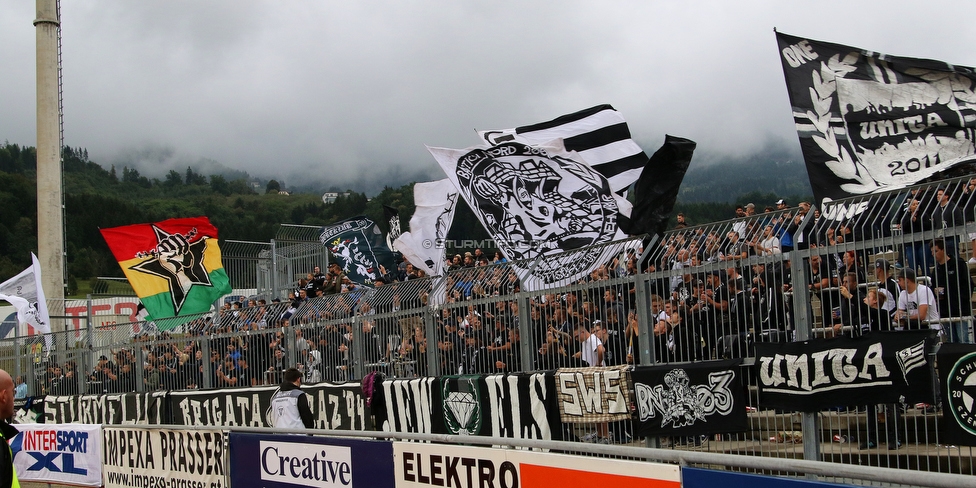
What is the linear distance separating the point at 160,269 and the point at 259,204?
16557 cm

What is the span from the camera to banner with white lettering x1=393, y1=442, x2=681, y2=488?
6.43 metres

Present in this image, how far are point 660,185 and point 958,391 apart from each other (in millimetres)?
4122

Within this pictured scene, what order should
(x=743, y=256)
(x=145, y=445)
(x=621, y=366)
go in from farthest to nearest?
1. (x=145, y=445)
2. (x=621, y=366)
3. (x=743, y=256)

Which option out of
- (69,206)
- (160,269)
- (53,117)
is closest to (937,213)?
(160,269)

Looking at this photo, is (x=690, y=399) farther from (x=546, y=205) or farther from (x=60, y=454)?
(x=60, y=454)

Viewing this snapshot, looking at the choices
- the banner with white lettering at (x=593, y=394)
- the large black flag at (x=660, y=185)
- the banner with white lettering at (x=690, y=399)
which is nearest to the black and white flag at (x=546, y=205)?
the large black flag at (x=660, y=185)

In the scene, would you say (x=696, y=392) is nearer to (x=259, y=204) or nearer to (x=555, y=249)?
(x=555, y=249)

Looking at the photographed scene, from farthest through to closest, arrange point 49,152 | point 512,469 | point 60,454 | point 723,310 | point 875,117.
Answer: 1. point 49,152
2. point 60,454
3. point 723,310
4. point 875,117
5. point 512,469

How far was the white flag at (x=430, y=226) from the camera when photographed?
16.4 meters

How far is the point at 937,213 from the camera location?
7922 mm

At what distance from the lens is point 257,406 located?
16172mm

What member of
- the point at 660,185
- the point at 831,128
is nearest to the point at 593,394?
the point at 660,185

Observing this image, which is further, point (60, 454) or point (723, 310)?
point (60, 454)

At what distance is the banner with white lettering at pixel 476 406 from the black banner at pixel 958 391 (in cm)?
462
